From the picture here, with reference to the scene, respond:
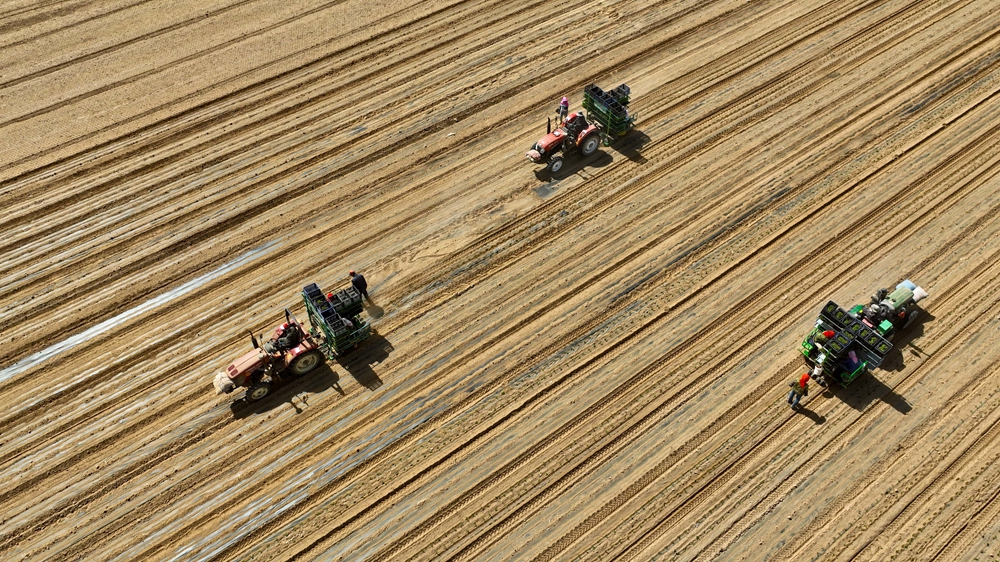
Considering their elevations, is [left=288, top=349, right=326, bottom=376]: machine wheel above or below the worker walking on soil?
below

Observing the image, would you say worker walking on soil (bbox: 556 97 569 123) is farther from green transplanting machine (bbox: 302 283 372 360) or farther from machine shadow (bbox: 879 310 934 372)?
machine shadow (bbox: 879 310 934 372)

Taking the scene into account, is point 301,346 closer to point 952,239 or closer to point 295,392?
point 295,392

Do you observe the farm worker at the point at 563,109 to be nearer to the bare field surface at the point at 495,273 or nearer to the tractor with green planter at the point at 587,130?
the tractor with green planter at the point at 587,130

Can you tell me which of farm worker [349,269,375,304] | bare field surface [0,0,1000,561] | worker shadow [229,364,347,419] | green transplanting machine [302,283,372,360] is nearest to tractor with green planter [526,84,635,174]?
bare field surface [0,0,1000,561]

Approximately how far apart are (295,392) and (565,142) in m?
10.1

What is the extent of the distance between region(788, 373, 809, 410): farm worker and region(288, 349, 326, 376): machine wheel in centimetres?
1043

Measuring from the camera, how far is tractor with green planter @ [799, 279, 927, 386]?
52.1 feet

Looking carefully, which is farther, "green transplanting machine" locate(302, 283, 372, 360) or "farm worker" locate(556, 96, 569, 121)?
"farm worker" locate(556, 96, 569, 121)

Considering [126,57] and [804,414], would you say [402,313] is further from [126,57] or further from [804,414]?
[126,57]

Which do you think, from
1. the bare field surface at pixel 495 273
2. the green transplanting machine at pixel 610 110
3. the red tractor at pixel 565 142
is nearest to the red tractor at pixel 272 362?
the bare field surface at pixel 495 273

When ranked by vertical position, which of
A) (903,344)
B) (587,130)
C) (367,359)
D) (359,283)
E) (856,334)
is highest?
(587,130)

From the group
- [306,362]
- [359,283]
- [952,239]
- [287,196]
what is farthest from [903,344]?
[287,196]

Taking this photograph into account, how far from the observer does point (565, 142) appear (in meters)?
21.0

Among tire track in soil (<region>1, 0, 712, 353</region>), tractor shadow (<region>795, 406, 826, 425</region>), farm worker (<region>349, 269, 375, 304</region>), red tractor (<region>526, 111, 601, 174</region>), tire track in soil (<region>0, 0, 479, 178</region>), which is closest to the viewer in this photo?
tractor shadow (<region>795, 406, 826, 425</region>)
